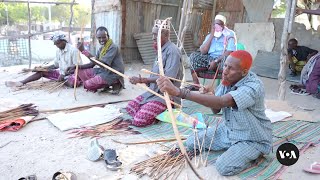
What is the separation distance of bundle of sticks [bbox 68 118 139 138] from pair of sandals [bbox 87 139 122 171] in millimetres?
428

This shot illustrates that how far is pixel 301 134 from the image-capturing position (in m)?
3.48

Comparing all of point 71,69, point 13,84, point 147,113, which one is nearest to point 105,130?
point 147,113

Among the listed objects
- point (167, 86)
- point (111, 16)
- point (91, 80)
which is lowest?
point (91, 80)

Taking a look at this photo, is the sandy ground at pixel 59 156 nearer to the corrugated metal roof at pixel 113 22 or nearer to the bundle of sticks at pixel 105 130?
the bundle of sticks at pixel 105 130

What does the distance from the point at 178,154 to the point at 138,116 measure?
37.7 inches

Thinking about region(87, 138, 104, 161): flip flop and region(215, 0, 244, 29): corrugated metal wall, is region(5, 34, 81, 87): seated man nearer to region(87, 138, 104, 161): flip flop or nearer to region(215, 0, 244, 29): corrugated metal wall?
region(87, 138, 104, 161): flip flop

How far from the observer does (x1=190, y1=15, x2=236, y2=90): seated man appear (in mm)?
4898

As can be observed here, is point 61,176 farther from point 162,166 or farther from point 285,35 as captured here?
point 285,35

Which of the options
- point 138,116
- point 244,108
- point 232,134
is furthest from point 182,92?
point 138,116

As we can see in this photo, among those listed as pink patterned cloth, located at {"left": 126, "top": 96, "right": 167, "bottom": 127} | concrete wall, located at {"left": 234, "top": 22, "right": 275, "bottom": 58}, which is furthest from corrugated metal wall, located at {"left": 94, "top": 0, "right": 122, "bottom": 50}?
pink patterned cloth, located at {"left": 126, "top": 96, "right": 167, "bottom": 127}

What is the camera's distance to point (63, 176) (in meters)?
2.32

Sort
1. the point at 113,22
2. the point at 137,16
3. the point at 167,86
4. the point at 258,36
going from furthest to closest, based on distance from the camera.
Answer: the point at 137,16, the point at 113,22, the point at 258,36, the point at 167,86

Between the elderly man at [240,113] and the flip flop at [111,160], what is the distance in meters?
0.84

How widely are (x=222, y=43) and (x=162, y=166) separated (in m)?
2.96
